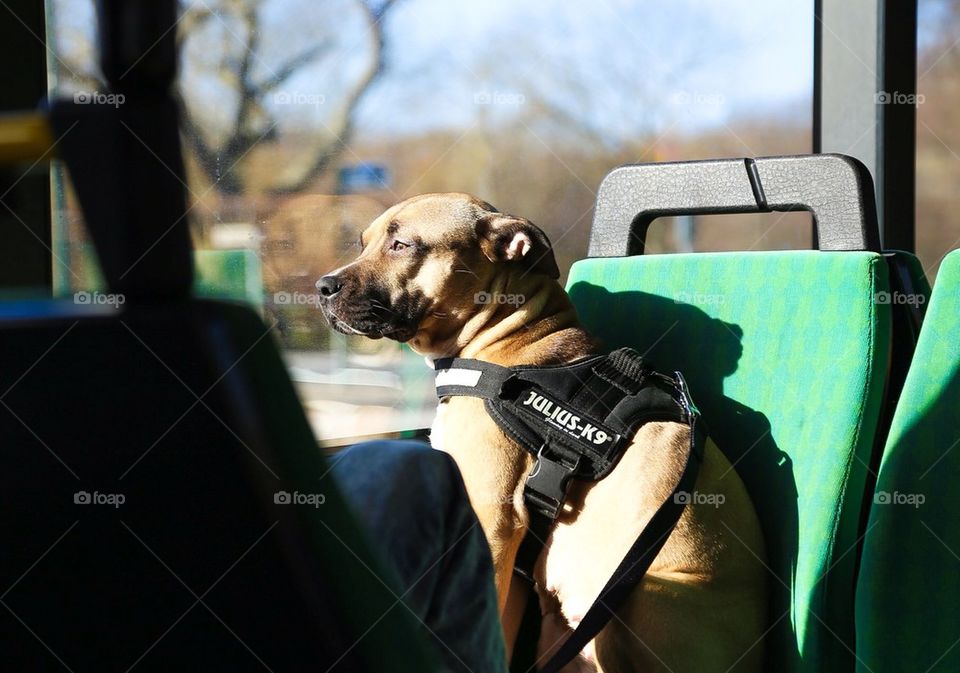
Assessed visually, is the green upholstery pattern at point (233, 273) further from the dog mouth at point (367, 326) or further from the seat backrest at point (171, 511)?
the seat backrest at point (171, 511)

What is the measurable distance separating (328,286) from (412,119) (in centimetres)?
33

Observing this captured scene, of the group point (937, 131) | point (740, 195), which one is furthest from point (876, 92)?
point (740, 195)

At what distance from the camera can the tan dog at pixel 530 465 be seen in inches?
54.3

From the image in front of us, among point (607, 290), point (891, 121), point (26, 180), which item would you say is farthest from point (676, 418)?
point (891, 121)

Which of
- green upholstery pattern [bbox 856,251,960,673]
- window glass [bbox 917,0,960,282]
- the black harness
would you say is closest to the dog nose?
the black harness

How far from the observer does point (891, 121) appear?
2.13 metres

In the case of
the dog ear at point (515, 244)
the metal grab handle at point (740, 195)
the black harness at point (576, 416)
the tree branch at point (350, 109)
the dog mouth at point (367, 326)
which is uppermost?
the tree branch at point (350, 109)

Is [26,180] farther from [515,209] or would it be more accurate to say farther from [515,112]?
[515,112]

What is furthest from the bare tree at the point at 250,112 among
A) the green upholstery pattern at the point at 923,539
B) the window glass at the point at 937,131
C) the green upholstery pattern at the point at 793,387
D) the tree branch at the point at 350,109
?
the window glass at the point at 937,131

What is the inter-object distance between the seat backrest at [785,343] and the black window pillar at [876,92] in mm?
693

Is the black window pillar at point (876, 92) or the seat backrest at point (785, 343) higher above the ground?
the black window pillar at point (876, 92)

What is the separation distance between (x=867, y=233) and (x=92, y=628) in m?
1.26

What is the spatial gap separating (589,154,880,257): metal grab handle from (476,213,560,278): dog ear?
102mm

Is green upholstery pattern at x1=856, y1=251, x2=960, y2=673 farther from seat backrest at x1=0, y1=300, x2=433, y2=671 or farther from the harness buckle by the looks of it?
seat backrest at x1=0, y1=300, x2=433, y2=671
